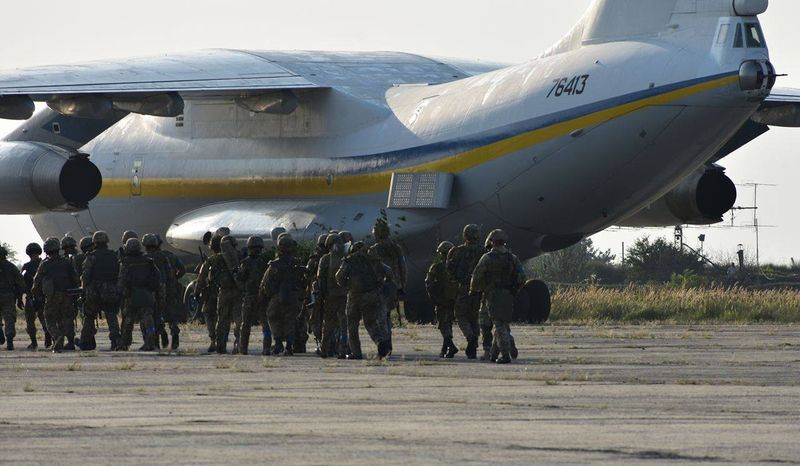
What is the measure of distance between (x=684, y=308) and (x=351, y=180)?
7.47m

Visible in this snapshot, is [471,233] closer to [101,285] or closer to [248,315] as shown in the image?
[248,315]

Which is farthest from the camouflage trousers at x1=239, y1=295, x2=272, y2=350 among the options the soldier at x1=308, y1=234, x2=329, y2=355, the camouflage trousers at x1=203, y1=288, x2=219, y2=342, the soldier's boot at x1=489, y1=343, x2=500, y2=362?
the soldier's boot at x1=489, y1=343, x2=500, y2=362

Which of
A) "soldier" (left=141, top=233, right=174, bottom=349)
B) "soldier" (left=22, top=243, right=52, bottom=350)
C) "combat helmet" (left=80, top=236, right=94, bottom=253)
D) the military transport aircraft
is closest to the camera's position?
"soldier" (left=141, top=233, right=174, bottom=349)

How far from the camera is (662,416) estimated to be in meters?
12.7

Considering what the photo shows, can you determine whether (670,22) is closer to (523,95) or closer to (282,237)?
(523,95)

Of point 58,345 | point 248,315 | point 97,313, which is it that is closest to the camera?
point 248,315

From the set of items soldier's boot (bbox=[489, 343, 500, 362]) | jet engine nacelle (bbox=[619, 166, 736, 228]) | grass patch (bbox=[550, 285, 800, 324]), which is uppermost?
jet engine nacelle (bbox=[619, 166, 736, 228])

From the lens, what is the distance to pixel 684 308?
34188 millimetres

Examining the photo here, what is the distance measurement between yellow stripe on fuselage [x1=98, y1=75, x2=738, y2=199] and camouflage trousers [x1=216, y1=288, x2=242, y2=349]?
22.9ft

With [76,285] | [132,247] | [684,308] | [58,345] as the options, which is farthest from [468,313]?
[684,308]

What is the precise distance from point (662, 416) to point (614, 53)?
14.6 metres

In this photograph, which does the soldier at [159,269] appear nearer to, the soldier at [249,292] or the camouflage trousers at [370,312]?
the soldier at [249,292]

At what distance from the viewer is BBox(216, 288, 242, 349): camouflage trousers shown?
73.4 feet

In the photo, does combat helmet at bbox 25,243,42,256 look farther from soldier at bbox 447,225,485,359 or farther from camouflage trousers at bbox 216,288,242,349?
soldier at bbox 447,225,485,359
